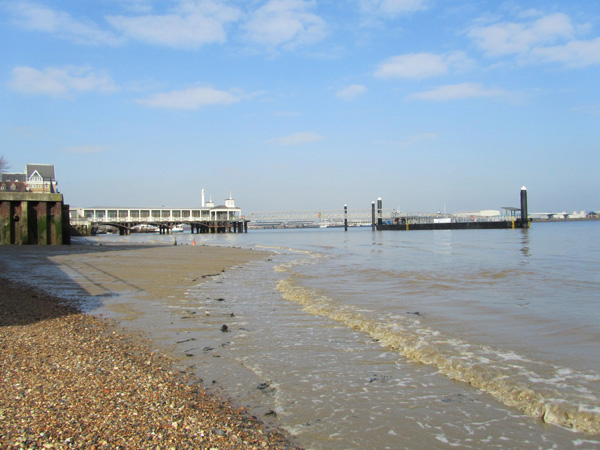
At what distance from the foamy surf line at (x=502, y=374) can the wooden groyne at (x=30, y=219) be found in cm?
2641

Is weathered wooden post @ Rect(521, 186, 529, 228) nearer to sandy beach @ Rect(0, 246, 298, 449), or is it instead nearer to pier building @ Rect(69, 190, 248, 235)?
pier building @ Rect(69, 190, 248, 235)

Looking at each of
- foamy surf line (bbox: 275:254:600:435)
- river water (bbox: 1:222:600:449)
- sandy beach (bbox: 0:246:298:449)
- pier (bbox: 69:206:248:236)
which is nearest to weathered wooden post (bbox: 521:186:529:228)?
pier (bbox: 69:206:248:236)

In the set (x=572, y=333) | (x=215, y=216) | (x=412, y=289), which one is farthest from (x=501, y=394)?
(x=215, y=216)

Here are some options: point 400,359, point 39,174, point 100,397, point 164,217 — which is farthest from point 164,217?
point 100,397

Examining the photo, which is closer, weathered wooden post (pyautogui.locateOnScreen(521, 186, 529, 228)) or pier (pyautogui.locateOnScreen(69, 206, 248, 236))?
weathered wooden post (pyautogui.locateOnScreen(521, 186, 529, 228))

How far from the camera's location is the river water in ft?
13.0

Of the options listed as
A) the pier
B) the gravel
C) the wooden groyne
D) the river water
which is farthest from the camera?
the pier

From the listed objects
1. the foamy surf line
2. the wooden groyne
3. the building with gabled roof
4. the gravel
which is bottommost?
the foamy surf line

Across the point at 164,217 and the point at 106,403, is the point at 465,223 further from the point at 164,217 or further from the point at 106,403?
the point at 106,403

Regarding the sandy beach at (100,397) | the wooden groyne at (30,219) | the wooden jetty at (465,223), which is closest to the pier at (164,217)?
the wooden jetty at (465,223)

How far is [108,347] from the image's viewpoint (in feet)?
19.4

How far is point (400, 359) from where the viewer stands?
597 centimetres

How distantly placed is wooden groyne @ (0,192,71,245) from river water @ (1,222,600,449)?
2120cm

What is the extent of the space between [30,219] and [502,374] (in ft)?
99.0
